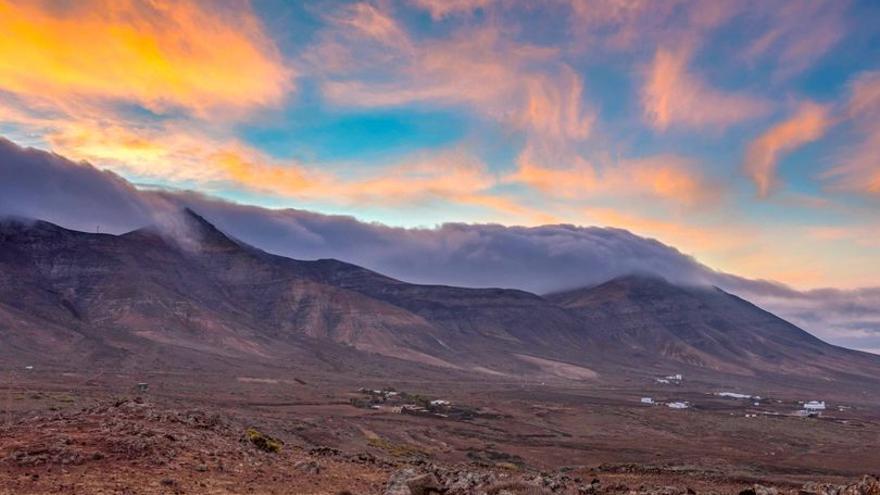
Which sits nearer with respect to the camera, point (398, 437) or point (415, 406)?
point (398, 437)

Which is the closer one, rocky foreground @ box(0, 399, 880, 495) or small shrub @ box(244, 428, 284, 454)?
rocky foreground @ box(0, 399, 880, 495)

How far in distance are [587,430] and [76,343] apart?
116 metres

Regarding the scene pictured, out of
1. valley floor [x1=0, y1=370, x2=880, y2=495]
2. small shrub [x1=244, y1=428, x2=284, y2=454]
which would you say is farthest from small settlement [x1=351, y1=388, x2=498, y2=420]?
small shrub [x1=244, y1=428, x2=284, y2=454]

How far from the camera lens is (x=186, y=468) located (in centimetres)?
1994

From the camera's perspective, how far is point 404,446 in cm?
5347

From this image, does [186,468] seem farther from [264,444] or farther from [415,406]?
[415,406]

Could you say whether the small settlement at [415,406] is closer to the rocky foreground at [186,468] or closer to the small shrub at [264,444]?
the small shrub at [264,444]

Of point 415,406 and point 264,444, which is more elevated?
point 264,444

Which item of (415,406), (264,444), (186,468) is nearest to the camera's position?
(186,468)

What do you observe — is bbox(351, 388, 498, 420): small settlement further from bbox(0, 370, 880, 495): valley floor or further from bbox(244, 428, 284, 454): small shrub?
bbox(244, 428, 284, 454): small shrub

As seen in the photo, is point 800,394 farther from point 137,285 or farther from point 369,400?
point 137,285

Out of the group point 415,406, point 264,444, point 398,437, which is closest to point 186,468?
point 264,444

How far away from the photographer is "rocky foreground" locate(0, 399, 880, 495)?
17547 mm

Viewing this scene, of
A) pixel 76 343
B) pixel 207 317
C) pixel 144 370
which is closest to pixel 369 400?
pixel 144 370
